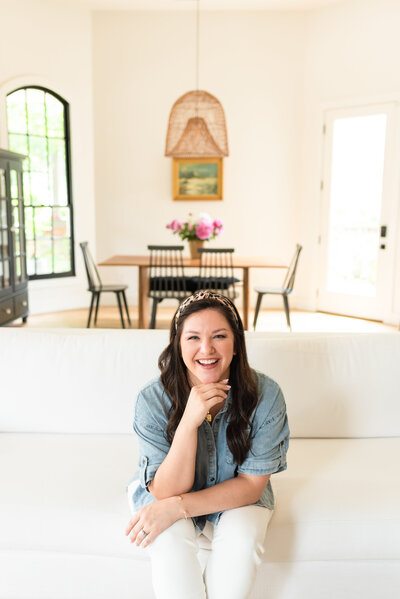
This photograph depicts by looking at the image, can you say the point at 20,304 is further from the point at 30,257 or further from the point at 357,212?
the point at 357,212

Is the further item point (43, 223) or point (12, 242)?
point (43, 223)

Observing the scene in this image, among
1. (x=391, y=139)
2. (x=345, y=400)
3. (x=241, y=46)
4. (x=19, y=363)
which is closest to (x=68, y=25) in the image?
(x=241, y=46)

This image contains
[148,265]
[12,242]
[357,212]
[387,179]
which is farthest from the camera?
[357,212]

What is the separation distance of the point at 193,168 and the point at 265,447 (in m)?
5.46

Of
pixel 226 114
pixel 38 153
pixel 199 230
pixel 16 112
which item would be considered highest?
pixel 226 114

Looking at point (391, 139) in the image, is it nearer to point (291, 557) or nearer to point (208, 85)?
point (208, 85)

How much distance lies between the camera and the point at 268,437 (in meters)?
1.44

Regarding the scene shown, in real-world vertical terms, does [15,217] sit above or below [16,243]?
above

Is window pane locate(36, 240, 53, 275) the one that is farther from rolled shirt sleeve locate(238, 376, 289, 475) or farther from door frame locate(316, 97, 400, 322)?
rolled shirt sleeve locate(238, 376, 289, 475)

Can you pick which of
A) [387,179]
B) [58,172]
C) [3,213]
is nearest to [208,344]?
[3,213]

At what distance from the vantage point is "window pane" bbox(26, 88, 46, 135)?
19.5 feet

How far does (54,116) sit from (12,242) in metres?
1.75

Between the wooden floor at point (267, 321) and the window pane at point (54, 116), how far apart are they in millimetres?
1994

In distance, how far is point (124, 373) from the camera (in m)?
2.04
